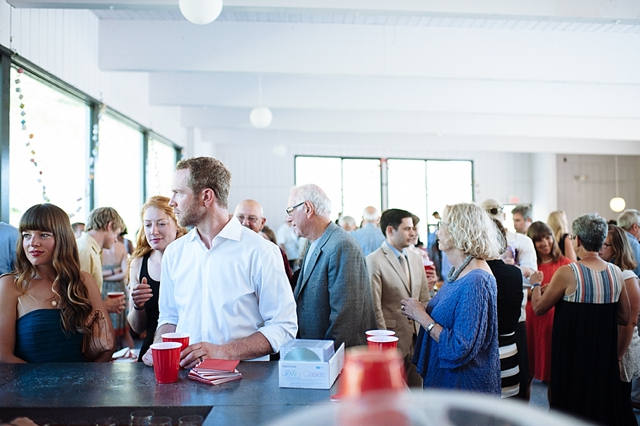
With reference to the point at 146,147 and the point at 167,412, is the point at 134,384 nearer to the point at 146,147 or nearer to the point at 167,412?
the point at 167,412

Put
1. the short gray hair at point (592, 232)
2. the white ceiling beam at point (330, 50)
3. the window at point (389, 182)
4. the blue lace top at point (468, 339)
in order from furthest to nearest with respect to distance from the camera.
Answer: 1. the window at point (389, 182)
2. the white ceiling beam at point (330, 50)
3. the short gray hair at point (592, 232)
4. the blue lace top at point (468, 339)

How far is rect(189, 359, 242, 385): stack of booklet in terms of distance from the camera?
186 cm

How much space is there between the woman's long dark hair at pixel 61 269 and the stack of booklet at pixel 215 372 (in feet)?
2.85

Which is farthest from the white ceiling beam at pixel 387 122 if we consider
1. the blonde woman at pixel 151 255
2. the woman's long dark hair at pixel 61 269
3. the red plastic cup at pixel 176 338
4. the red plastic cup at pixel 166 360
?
the red plastic cup at pixel 166 360

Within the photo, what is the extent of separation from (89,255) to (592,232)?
3.94 metres

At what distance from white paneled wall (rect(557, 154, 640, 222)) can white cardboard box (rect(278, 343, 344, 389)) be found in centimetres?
1679

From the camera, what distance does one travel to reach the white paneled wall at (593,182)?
1667 centimetres

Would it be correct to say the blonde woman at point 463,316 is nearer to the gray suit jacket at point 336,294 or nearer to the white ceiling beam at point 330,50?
the gray suit jacket at point 336,294

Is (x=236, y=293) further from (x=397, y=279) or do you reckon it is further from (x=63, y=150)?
(x=63, y=150)

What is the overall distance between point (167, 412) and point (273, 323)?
0.71 metres

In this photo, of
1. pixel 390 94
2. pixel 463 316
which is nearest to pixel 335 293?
pixel 463 316

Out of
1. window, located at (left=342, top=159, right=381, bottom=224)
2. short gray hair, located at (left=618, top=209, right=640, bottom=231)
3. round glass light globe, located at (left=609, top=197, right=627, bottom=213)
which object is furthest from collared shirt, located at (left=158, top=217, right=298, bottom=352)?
round glass light globe, located at (left=609, top=197, right=627, bottom=213)

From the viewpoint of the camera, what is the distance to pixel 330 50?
6.21 meters

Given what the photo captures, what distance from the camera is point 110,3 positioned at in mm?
4266
